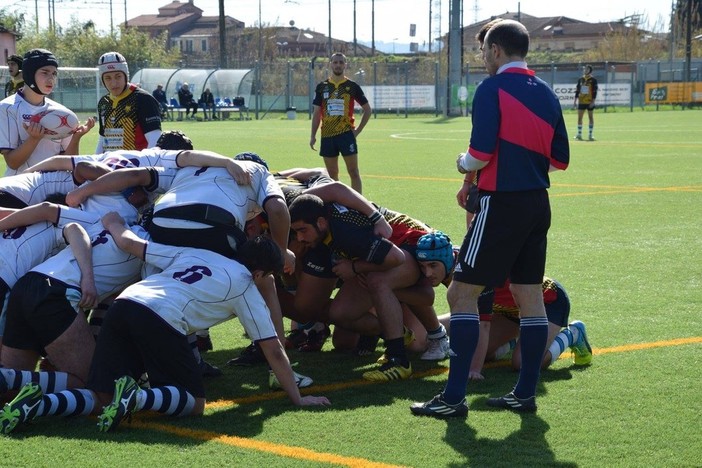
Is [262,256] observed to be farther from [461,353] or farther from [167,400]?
[461,353]

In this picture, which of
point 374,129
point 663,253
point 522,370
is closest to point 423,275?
point 522,370

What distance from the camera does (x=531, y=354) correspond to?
5.46m

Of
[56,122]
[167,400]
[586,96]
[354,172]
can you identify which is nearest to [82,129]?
[56,122]

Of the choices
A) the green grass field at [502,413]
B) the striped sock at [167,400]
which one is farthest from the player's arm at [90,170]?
the striped sock at [167,400]

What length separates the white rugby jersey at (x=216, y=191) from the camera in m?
5.72

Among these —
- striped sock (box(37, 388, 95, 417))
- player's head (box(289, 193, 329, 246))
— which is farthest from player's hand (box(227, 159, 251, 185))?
striped sock (box(37, 388, 95, 417))

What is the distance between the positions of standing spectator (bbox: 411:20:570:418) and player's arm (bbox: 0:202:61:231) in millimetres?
2336

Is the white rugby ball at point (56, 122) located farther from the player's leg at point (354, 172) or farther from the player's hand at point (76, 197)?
Answer: the player's leg at point (354, 172)

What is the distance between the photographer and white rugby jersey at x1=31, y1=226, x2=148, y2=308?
5676 mm

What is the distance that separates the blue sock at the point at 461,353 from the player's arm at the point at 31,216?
94.2 inches

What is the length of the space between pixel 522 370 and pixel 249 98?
156ft

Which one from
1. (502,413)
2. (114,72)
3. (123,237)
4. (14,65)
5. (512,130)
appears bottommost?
(502,413)

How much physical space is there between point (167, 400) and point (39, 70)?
4.07m

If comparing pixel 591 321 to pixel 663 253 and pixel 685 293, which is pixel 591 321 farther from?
pixel 663 253
